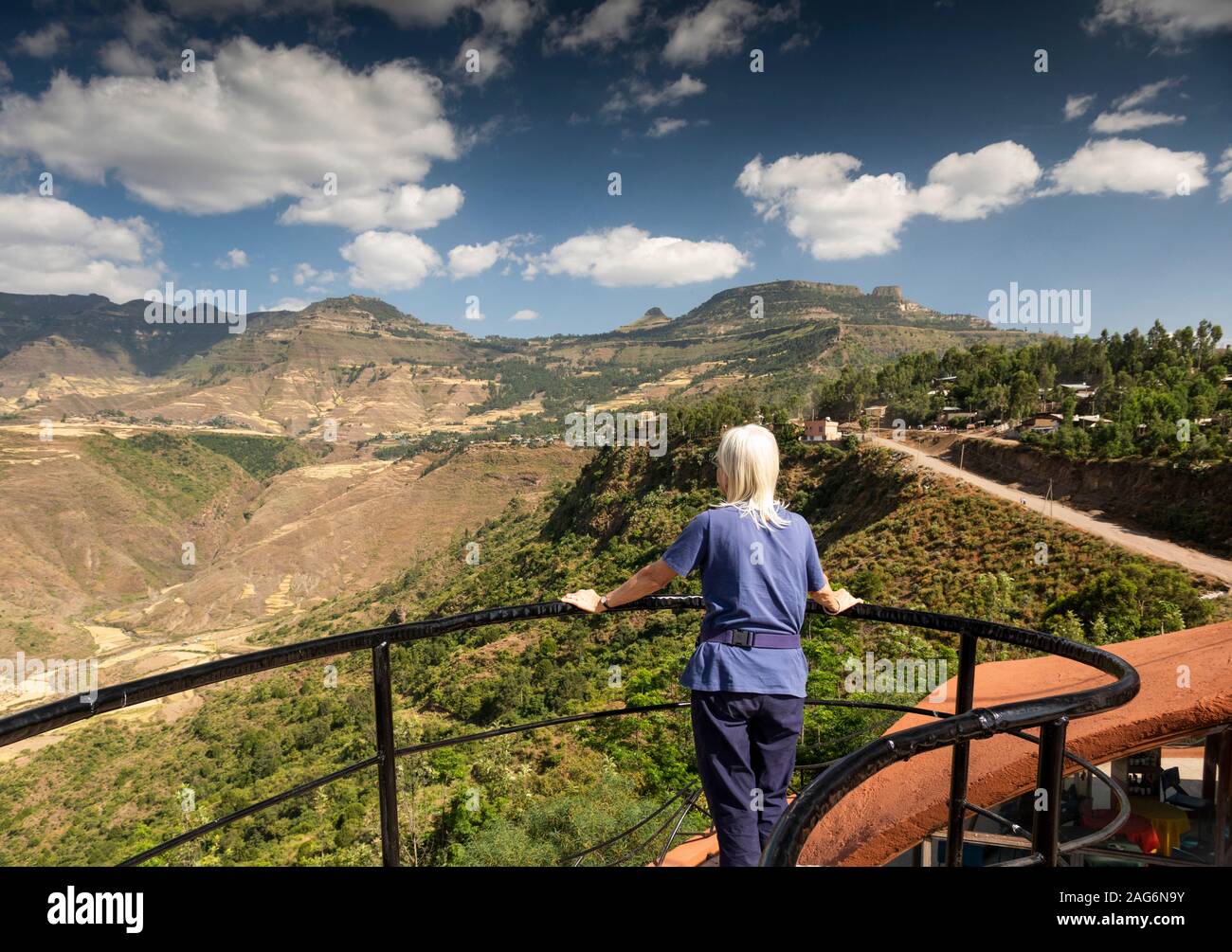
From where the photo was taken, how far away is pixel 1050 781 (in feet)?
4.81

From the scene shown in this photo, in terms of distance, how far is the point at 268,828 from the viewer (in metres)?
26.6

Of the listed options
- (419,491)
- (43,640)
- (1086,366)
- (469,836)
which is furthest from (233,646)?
(1086,366)

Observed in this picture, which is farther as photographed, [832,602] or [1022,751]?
[1022,751]

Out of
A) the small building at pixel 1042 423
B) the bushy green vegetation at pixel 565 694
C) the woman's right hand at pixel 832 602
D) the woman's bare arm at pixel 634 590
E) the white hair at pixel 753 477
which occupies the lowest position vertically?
the bushy green vegetation at pixel 565 694

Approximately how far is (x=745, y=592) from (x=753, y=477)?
1.28 feet

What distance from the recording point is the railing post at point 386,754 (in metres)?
2.18

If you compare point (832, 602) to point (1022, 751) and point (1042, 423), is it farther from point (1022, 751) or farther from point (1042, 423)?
point (1042, 423)

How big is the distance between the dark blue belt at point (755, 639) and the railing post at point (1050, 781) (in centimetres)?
89

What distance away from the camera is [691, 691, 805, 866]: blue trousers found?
2236 mm

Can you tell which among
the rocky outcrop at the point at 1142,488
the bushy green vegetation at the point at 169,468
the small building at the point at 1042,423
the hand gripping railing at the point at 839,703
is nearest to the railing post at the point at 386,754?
the hand gripping railing at the point at 839,703

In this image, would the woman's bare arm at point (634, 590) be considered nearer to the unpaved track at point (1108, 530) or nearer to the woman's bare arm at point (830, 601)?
the woman's bare arm at point (830, 601)

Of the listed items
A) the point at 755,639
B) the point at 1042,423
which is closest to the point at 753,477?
the point at 755,639

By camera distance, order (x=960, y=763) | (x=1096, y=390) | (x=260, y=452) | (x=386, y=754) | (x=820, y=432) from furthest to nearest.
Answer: (x=260, y=452), (x=820, y=432), (x=1096, y=390), (x=960, y=763), (x=386, y=754)

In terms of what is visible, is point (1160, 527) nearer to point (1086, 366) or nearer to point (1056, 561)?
point (1056, 561)
